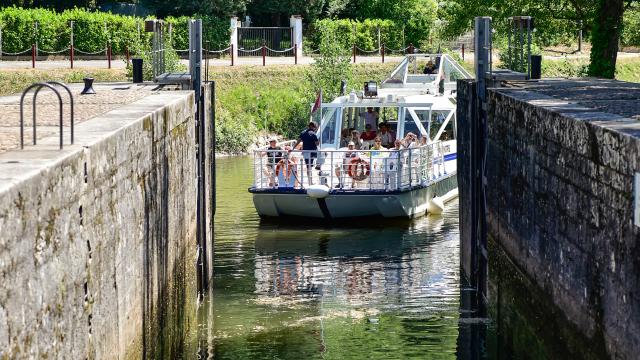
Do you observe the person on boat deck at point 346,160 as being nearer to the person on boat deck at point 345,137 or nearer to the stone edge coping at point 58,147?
the person on boat deck at point 345,137

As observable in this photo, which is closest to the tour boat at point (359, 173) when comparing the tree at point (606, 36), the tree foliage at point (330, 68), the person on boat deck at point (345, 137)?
the person on boat deck at point (345, 137)

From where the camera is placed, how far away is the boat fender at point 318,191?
27.6m

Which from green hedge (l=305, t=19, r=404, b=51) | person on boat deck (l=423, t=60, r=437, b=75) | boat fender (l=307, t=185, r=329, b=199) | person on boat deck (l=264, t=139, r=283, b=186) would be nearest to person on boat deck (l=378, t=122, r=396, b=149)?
person on boat deck (l=264, t=139, r=283, b=186)

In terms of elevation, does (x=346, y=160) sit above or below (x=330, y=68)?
below

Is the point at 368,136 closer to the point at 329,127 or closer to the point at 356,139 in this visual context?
the point at 356,139

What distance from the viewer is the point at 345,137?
31.5 meters

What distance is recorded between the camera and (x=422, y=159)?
2983cm

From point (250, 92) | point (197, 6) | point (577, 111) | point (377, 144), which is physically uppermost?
point (197, 6)

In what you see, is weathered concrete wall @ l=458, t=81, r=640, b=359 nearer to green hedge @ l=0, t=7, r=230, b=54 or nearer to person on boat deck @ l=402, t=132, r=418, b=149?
person on boat deck @ l=402, t=132, r=418, b=149

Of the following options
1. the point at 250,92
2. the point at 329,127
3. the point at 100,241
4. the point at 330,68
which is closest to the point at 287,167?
the point at 329,127

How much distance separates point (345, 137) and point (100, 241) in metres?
20.3

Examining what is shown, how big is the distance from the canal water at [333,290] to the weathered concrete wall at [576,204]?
1.71m

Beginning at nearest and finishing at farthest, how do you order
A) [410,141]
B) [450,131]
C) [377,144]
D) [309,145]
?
[309,145] < [377,144] < [410,141] < [450,131]

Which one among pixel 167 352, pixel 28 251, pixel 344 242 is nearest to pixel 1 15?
pixel 344 242
